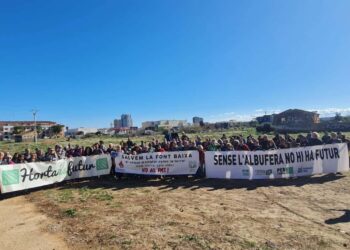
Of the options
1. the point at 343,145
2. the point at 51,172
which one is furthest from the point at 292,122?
the point at 51,172

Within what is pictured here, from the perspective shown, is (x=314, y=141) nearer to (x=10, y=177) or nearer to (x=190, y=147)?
(x=190, y=147)

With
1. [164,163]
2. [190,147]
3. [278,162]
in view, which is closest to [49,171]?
[164,163]

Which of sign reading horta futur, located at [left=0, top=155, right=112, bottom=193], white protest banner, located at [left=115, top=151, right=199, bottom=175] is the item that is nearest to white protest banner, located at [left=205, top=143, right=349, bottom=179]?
white protest banner, located at [left=115, top=151, right=199, bottom=175]

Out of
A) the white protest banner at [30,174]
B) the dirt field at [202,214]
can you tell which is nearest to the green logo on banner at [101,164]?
the white protest banner at [30,174]

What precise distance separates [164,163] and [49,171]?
5096 millimetres

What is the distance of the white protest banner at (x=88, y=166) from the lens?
51.2 ft

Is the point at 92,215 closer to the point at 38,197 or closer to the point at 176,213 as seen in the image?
the point at 176,213

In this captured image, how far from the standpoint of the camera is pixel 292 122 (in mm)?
70438

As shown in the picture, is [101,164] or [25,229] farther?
[101,164]

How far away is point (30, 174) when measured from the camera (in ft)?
45.6

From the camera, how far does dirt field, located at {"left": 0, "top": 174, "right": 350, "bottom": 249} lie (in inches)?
290

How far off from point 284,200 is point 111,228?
5.56 metres

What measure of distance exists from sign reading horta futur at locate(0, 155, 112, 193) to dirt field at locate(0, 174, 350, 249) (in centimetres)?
Result: 63

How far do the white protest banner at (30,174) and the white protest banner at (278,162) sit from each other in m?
6.72
